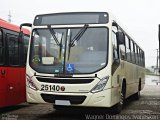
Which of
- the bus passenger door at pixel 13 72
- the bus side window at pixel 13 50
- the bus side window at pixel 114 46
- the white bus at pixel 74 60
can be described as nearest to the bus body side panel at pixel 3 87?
the bus passenger door at pixel 13 72

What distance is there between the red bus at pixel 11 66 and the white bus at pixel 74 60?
1.19 metres

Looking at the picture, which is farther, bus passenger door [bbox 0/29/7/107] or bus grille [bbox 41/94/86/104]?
bus passenger door [bbox 0/29/7/107]

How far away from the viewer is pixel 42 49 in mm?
11461

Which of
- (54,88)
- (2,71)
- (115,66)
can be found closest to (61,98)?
(54,88)

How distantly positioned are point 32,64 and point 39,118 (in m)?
1.55

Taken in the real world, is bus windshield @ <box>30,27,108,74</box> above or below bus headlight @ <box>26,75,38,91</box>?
above

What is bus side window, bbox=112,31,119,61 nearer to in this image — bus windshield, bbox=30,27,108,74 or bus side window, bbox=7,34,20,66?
bus windshield, bbox=30,27,108,74

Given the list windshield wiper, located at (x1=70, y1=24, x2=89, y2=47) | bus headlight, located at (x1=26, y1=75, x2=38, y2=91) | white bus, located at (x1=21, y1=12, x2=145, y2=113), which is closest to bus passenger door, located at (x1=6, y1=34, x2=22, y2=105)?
white bus, located at (x1=21, y1=12, x2=145, y2=113)

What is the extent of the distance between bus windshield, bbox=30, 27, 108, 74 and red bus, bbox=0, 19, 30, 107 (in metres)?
1.12

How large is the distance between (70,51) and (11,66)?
9.48ft

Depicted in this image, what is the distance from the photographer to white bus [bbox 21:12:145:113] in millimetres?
10695

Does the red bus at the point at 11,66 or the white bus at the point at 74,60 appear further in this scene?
the red bus at the point at 11,66

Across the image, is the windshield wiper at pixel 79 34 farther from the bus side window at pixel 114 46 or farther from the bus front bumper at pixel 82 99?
the bus front bumper at pixel 82 99

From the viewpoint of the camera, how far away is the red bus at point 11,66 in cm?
1275
